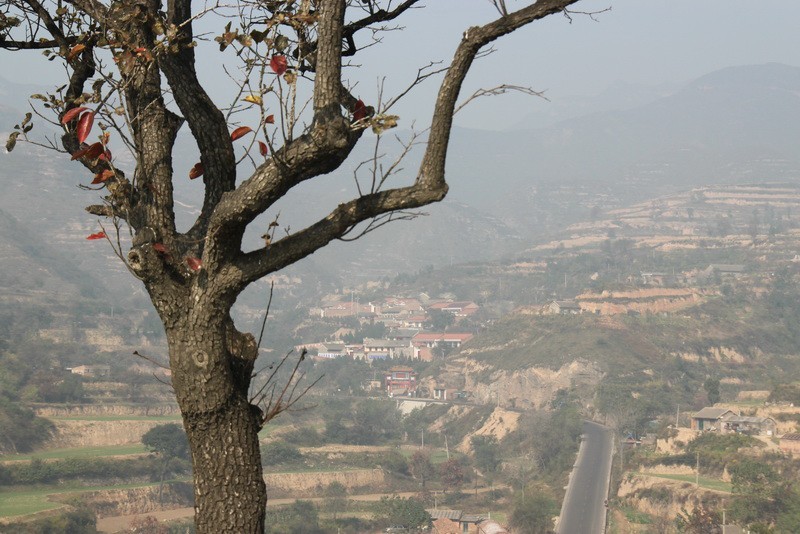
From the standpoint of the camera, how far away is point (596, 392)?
64.0 meters

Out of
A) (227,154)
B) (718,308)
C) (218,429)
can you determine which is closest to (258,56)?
(227,154)

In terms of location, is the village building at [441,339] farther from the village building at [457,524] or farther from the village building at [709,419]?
Answer: the village building at [457,524]

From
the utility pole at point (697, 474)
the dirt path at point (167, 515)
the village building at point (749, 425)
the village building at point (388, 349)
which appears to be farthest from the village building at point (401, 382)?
the utility pole at point (697, 474)

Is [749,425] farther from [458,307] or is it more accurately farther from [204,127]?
[458,307]

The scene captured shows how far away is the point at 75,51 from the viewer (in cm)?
392

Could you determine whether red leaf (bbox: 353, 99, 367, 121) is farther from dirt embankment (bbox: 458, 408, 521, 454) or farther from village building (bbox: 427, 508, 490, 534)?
dirt embankment (bbox: 458, 408, 521, 454)

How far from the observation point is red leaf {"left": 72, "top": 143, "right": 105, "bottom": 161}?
148 inches

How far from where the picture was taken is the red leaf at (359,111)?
12.7ft

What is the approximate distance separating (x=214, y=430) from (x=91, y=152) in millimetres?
1056

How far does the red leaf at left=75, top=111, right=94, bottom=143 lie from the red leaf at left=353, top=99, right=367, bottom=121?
0.90m

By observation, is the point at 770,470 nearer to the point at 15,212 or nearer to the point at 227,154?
the point at 227,154

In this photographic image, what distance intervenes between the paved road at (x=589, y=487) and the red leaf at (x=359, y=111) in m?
34.3

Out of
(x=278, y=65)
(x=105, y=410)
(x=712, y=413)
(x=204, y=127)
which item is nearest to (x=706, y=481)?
(x=712, y=413)

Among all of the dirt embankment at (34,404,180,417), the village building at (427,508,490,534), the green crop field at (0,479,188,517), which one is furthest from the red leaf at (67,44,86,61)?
the dirt embankment at (34,404,180,417)
